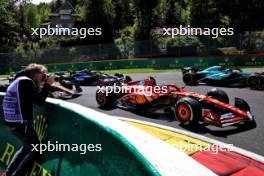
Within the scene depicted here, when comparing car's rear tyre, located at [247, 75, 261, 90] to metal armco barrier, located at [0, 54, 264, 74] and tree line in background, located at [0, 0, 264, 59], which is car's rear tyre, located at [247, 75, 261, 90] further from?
tree line in background, located at [0, 0, 264, 59]

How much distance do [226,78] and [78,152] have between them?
10.6 meters

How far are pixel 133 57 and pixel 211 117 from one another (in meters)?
25.6

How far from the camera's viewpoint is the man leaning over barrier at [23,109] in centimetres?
400

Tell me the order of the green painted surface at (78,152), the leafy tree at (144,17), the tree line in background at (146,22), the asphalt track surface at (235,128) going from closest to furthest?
the green painted surface at (78,152) → the asphalt track surface at (235,128) → the tree line in background at (146,22) → the leafy tree at (144,17)

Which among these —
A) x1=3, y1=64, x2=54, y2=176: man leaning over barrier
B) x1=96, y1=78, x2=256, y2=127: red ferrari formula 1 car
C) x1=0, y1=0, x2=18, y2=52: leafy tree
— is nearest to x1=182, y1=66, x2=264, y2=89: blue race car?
x1=96, y1=78, x2=256, y2=127: red ferrari formula 1 car

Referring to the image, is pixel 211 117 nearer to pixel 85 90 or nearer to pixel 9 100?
pixel 9 100

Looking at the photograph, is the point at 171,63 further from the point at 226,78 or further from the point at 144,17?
the point at 144,17

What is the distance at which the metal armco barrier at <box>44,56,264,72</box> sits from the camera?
2508 cm

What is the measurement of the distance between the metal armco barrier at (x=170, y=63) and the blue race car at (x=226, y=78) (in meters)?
10.9

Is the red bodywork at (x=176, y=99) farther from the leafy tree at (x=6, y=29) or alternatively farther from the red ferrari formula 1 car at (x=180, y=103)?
the leafy tree at (x=6, y=29)

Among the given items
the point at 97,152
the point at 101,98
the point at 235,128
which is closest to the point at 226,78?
the point at 101,98

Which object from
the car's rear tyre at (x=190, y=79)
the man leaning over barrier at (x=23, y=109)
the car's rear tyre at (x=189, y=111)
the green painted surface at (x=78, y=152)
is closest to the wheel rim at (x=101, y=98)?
the car's rear tyre at (x=189, y=111)

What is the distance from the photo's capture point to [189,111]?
7707mm

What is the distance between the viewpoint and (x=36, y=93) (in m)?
4.07
